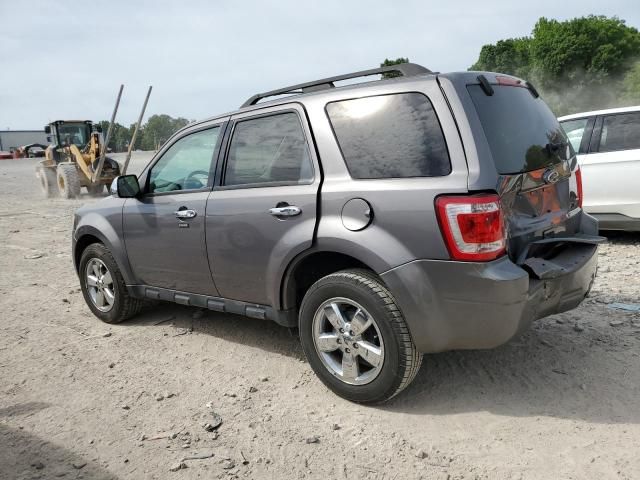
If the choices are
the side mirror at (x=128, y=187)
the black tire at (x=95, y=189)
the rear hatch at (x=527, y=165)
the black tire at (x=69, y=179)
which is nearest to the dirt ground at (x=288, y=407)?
the rear hatch at (x=527, y=165)

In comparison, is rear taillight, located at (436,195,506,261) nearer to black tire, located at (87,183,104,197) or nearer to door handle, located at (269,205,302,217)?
door handle, located at (269,205,302,217)

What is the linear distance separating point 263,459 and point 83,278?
9.98ft

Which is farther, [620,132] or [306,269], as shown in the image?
[620,132]

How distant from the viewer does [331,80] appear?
347 centimetres

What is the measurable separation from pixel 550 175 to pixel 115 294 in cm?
353

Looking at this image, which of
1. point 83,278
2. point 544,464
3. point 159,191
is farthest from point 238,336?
point 544,464

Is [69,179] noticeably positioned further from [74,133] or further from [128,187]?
[128,187]

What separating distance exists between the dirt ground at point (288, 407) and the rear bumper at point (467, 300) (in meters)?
0.51

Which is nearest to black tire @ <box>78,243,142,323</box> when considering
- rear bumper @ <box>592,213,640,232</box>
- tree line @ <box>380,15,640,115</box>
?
rear bumper @ <box>592,213,640,232</box>

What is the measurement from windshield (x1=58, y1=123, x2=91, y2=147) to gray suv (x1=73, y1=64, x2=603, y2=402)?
1621cm

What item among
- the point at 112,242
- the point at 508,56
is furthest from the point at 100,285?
the point at 508,56

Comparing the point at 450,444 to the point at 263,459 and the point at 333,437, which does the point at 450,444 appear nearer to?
the point at 333,437

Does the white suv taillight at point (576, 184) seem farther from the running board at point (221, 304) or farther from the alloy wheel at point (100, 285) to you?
the alloy wheel at point (100, 285)

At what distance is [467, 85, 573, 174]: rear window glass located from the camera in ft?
9.52
